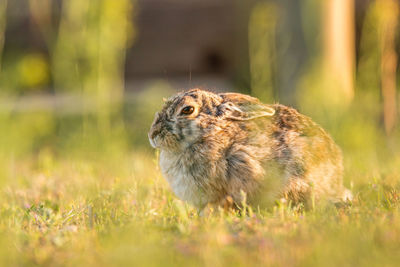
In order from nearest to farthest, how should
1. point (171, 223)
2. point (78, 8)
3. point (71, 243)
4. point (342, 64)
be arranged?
point (71, 243) → point (171, 223) → point (78, 8) → point (342, 64)

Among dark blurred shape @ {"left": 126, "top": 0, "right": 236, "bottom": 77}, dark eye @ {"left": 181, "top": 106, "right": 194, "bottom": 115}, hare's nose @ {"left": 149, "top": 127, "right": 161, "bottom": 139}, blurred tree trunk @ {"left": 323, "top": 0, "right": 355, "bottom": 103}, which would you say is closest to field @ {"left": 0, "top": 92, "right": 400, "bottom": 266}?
hare's nose @ {"left": 149, "top": 127, "right": 161, "bottom": 139}

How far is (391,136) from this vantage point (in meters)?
7.53

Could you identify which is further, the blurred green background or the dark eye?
the dark eye

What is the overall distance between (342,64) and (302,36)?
722 mm

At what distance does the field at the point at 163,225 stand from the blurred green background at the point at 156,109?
1 centimetres

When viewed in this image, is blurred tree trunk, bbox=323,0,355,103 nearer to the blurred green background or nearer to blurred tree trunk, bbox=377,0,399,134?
the blurred green background

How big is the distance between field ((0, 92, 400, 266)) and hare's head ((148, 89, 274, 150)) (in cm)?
42

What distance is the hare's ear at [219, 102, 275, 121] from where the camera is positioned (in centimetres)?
421

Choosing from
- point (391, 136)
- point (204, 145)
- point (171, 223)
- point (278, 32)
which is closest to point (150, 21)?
point (278, 32)

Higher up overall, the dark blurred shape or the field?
the dark blurred shape

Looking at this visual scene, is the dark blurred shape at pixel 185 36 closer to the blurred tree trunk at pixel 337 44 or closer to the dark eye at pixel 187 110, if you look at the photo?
the blurred tree trunk at pixel 337 44

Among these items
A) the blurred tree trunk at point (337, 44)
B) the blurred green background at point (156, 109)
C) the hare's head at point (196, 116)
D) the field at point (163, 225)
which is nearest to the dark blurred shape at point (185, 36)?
the blurred green background at point (156, 109)

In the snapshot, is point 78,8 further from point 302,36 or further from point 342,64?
point 342,64

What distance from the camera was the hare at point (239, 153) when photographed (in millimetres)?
4035
